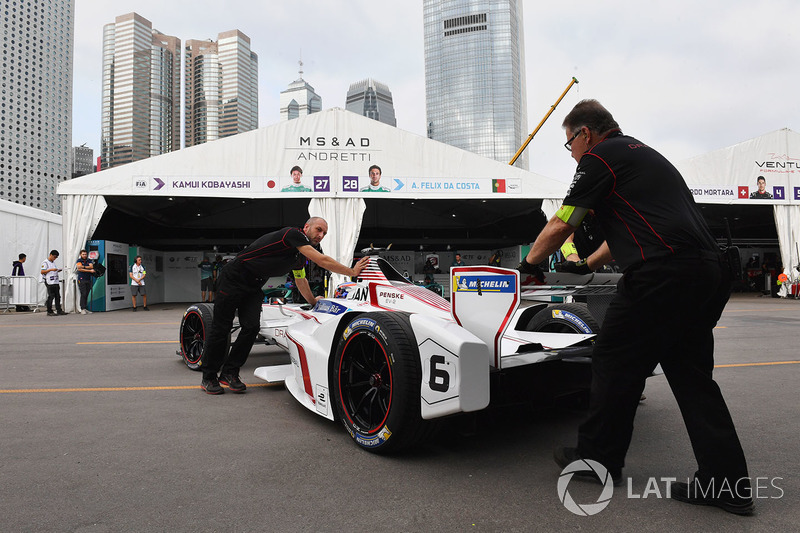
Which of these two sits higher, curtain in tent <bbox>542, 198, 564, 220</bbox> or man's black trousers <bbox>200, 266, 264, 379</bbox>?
curtain in tent <bbox>542, 198, 564, 220</bbox>

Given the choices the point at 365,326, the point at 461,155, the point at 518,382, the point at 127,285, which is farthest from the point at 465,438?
the point at 127,285

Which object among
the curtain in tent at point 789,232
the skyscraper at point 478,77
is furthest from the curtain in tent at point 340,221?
the skyscraper at point 478,77

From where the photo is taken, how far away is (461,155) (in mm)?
13906

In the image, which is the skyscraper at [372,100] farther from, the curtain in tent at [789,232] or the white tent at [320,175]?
the white tent at [320,175]

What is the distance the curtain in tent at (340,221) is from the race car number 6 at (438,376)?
38.7 ft

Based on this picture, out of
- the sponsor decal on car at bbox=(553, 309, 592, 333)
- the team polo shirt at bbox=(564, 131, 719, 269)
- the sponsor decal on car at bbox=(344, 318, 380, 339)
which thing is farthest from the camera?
the sponsor decal on car at bbox=(553, 309, 592, 333)

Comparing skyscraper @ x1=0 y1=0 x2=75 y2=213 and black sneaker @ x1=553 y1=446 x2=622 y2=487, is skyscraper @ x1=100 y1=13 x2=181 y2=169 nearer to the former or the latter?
skyscraper @ x1=0 y1=0 x2=75 y2=213

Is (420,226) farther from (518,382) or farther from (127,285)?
(518,382)

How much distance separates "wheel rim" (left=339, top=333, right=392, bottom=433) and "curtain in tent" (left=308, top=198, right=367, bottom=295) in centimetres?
1123

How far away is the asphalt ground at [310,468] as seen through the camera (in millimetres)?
1741

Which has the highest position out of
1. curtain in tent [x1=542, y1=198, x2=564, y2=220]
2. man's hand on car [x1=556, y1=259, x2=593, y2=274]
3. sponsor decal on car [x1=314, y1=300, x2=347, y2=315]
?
curtain in tent [x1=542, y1=198, x2=564, y2=220]

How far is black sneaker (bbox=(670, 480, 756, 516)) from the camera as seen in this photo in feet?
5.76

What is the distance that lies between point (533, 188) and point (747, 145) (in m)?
8.07

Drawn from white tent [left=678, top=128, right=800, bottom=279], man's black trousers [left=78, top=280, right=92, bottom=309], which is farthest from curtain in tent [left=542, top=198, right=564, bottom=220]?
man's black trousers [left=78, top=280, right=92, bottom=309]
